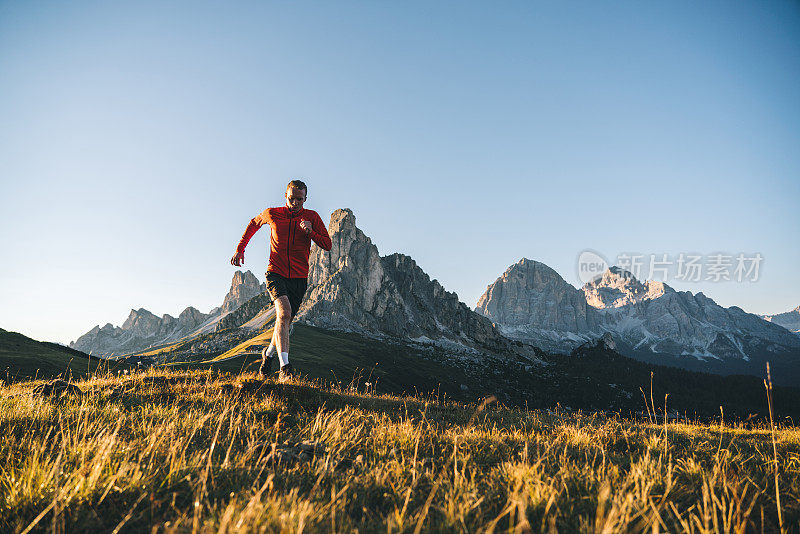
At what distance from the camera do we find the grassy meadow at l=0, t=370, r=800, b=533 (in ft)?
7.84

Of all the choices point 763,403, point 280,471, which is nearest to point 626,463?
point 280,471

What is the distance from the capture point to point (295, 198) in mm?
8766

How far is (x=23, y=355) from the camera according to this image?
4416 cm

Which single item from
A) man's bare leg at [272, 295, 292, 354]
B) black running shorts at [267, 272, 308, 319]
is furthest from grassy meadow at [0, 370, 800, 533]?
black running shorts at [267, 272, 308, 319]

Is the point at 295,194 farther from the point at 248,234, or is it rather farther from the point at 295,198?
the point at 248,234

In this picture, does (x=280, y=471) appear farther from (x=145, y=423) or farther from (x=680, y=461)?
(x=680, y=461)

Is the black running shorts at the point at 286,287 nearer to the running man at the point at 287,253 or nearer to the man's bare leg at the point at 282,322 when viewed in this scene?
the running man at the point at 287,253

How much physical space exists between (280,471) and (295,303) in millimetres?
6073

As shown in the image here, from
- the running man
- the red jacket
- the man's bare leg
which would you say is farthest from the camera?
the red jacket

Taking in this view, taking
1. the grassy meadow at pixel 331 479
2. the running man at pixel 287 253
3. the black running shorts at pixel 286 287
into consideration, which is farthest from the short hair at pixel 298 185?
the grassy meadow at pixel 331 479

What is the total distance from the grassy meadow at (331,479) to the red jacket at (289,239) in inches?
138

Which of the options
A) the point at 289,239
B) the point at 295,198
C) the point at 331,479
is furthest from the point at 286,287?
the point at 331,479

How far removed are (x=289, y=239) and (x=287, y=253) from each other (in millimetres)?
321

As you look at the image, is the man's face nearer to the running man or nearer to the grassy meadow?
the running man
